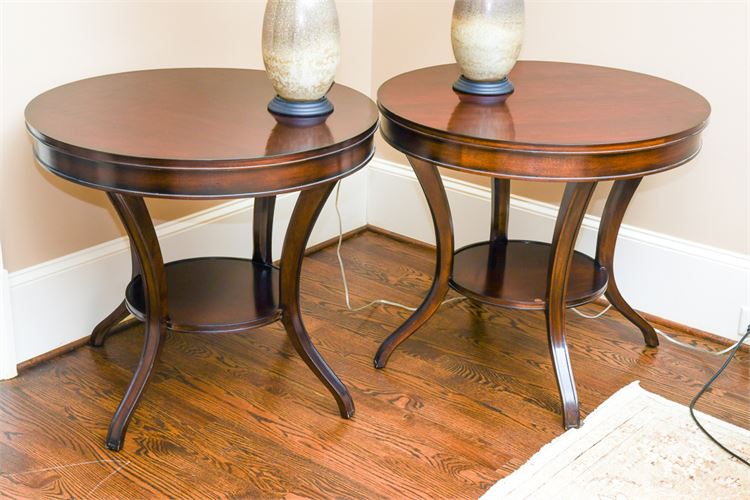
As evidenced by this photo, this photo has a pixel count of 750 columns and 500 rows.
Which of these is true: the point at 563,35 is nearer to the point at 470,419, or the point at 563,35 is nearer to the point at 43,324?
the point at 470,419

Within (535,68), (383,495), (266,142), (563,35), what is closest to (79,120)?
(266,142)

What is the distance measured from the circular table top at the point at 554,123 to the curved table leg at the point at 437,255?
0.45ft

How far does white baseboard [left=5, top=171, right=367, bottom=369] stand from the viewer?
238 cm

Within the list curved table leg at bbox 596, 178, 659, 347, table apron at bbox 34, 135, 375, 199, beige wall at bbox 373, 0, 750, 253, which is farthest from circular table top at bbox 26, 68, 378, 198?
beige wall at bbox 373, 0, 750, 253

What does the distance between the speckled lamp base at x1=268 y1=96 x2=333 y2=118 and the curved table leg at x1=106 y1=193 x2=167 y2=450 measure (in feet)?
1.23

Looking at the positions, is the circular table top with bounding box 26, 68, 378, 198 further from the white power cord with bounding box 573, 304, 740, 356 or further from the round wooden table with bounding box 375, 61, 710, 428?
the white power cord with bounding box 573, 304, 740, 356

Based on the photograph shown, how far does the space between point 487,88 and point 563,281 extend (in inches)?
21.0

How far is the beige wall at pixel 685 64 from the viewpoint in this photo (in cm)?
247

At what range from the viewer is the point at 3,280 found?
2.25m

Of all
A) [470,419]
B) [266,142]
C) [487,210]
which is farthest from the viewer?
[487,210]

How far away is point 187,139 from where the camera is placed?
183 centimetres

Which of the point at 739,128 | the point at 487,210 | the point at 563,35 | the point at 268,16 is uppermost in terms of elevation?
the point at 268,16

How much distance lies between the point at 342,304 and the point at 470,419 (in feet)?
2.42

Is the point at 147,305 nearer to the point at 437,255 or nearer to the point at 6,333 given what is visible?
the point at 6,333
